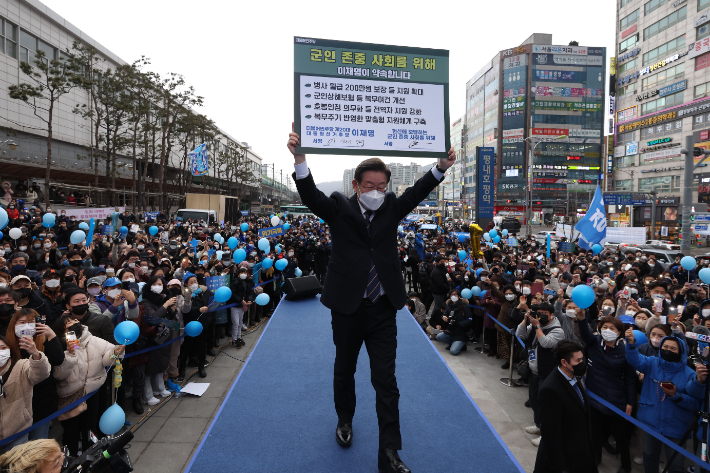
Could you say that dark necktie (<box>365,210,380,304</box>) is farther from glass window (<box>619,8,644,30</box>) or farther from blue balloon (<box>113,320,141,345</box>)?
glass window (<box>619,8,644,30</box>)

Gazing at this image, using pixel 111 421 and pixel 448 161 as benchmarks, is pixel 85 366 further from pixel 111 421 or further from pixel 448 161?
pixel 448 161

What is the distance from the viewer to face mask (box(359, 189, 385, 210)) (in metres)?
2.73

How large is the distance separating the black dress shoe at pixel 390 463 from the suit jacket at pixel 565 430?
1190 millimetres

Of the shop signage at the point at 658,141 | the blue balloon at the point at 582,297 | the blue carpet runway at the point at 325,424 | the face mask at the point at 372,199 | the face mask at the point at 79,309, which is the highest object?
the shop signage at the point at 658,141

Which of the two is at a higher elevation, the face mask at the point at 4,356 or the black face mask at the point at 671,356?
the face mask at the point at 4,356

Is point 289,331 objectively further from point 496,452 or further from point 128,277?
point 496,452

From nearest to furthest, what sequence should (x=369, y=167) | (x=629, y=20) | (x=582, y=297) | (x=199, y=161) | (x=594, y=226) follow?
(x=369, y=167), (x=582, y=297), (x=594, y=226), (x=199, y=161), (x=629, y=20)

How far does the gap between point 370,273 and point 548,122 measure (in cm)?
7788

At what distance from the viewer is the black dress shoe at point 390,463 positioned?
2479 millimetres

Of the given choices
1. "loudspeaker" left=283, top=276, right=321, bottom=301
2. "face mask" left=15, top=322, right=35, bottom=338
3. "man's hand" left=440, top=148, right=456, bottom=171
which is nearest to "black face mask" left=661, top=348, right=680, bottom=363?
"man's hand" left=440, top=148, right=456, bottom=171

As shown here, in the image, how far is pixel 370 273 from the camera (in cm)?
268

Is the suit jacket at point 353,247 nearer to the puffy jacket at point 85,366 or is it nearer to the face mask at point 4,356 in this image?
the face mask at point 4,356


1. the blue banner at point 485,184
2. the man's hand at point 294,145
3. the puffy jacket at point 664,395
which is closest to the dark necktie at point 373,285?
the man's hand at point 294,145

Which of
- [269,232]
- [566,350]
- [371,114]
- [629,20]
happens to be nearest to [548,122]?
[629,20]
